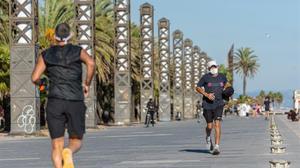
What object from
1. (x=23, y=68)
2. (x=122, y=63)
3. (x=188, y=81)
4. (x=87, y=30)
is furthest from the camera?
(x=188, y=81)

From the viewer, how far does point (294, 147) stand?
16875mm

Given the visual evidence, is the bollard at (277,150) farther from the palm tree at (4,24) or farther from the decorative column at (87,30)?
the palm tree at (4,24)

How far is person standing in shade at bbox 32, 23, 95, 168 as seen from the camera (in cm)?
859

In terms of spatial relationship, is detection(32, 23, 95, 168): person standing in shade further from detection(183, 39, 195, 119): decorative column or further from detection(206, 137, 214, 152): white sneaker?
detection(183, 39, 195, 119): decorative column

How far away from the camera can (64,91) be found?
859 centimetres

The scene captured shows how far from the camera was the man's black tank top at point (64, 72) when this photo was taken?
28.3ft

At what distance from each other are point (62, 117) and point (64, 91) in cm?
29

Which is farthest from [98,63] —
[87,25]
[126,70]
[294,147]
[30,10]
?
[294,147]

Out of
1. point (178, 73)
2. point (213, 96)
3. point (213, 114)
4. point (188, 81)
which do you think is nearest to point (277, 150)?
point (213, 114)

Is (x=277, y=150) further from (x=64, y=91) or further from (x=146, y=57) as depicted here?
(x=146, y=57)

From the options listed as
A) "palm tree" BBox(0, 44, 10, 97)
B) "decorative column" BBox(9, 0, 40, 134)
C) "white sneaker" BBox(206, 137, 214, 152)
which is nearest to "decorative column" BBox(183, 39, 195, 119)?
"palm tree" BBox(0, 44, 10, 97)

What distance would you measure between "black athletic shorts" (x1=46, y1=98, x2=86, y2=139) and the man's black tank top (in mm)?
76

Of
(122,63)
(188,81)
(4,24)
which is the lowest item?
(122,63)

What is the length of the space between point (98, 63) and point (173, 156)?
105 ft
